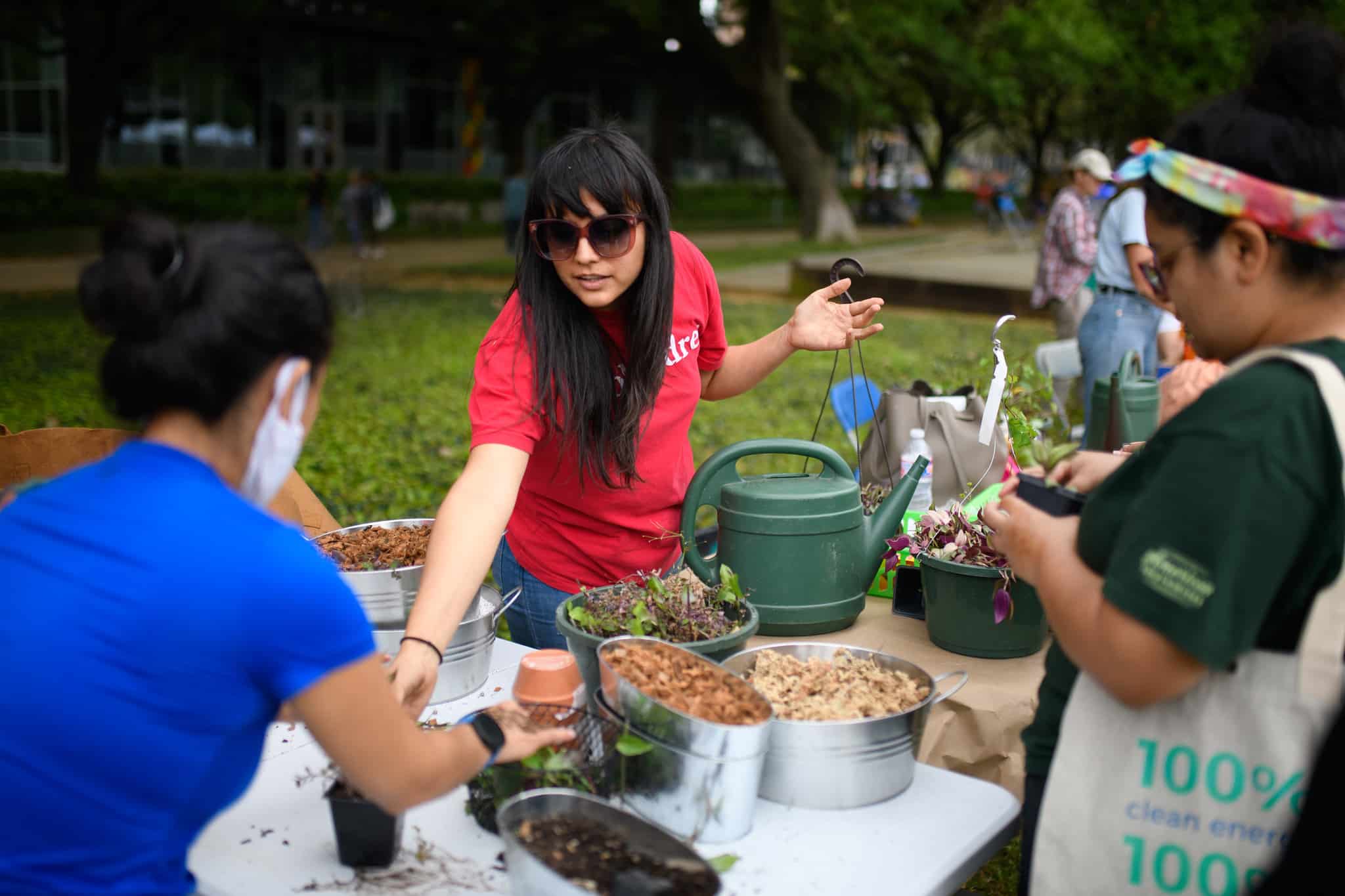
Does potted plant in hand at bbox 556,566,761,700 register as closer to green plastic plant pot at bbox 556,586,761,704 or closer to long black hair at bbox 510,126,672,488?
green plastic plant pot at bbox 556,586,761,704

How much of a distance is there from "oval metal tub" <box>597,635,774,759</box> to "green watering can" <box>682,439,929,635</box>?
20.7 inches

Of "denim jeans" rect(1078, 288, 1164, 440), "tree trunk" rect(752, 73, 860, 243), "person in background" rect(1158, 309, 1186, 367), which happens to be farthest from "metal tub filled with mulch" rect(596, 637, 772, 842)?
"tree trunk" rect(752, 73, 860, 243)

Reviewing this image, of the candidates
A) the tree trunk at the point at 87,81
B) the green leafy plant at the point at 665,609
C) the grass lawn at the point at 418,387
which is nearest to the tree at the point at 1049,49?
the grass lawn at the point at 418,387

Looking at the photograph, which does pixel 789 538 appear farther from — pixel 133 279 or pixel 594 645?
pixel 133 279

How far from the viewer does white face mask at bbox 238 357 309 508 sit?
1198mm

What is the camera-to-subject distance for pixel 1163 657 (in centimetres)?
121

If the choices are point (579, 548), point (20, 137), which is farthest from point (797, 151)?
point (579, 548)

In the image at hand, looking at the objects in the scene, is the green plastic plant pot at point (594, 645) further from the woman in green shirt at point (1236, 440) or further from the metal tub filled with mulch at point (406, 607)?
the woman in green shirt at point (1236, 440)

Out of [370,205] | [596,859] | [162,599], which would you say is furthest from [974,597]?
[370,205]

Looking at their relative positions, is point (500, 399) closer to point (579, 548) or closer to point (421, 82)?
point (579, 548)

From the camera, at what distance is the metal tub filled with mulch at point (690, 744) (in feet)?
4.63

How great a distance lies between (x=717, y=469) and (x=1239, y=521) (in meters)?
1.05

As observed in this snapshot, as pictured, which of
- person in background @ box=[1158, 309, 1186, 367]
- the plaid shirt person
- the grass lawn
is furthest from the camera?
the plaid shirt person

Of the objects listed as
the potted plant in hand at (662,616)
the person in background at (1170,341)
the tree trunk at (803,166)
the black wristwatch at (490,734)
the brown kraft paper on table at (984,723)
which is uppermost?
the tree trunk at (803,166)
